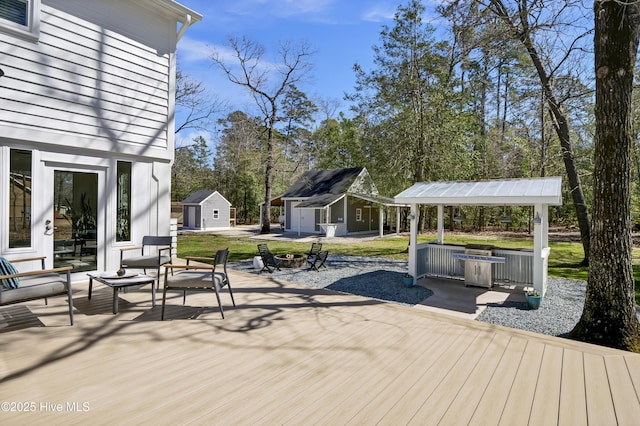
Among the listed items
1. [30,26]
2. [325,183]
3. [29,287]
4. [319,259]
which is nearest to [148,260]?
[29,287]

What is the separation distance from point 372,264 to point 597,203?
23.8 ft

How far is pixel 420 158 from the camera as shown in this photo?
15.9m

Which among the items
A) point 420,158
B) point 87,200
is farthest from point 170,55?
point 420,158

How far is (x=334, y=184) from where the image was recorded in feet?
81.1

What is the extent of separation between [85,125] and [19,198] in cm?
169

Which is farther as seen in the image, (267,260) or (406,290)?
(267,260)

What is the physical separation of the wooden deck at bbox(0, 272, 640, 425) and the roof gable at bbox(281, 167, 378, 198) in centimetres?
1867

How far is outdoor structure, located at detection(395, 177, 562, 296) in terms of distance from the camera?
6.57 m

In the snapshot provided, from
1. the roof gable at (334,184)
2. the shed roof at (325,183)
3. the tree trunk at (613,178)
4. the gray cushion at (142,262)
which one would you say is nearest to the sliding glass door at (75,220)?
the gray cushion at (142,262)

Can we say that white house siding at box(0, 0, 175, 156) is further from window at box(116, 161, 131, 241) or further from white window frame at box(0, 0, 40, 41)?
window at box(116, 161, 131, 241)

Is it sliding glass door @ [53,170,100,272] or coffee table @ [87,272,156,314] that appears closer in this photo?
coffee table @ [87,272,156,314]

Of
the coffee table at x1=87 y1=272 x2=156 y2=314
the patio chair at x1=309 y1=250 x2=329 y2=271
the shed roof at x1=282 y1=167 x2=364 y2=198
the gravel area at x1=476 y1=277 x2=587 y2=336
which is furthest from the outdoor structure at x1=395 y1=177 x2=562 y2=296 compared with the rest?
the shed roof at x1=282 y1=167 x2=364 y2=198

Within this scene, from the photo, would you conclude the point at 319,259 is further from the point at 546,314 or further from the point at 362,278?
the point at 546,314

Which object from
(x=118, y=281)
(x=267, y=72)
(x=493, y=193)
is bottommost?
(x=118, y=281)
